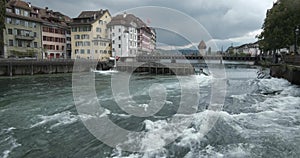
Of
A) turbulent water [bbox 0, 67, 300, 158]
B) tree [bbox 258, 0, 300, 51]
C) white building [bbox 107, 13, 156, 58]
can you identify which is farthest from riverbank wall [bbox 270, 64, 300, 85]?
white building [bbox 107, 13, 156, 58]

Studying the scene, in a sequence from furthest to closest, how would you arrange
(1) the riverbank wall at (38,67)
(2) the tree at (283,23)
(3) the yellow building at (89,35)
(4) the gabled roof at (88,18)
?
(4) the gabled roof at (88,18) < (3) the yellow building at (89,35) < (1) the riverbank wall at (38,67) < (2) the tree at (283,23)

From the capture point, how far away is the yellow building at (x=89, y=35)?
200 feet

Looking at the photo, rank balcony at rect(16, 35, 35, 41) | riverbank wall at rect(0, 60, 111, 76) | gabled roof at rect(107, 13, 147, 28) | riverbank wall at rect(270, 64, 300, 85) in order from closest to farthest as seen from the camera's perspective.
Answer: riverbank wall at rect(270, 64, 300, 85) → riverbank wall at rect(0, 60, 111, 76) → balcony at rect(16, 35, 35, 41) → gabled roof at rect(107, 13, 147, 28)

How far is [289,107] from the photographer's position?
12.8 m

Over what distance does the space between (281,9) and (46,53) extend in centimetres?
5275

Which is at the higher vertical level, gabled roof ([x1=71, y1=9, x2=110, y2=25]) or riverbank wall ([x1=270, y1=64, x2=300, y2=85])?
gabled roof ([x1=71, y1=9, x2=110, y2=25])

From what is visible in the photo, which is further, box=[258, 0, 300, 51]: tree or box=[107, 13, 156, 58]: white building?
box=[107, 13, 156, 58]: white building

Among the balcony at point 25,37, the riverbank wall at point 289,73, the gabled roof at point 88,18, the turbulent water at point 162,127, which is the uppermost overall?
the gabled roof at point 88,18

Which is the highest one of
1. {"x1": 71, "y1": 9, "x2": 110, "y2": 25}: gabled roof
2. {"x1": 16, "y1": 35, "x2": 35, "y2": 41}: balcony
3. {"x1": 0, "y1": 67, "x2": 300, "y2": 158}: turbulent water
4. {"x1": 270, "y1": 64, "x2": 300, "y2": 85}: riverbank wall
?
{"x1": 71, "y1": 9, "x2": 110, "y2": 25}: gabled roof

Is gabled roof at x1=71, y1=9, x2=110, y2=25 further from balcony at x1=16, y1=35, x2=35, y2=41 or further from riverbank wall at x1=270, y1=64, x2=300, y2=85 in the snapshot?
riverbank wall at x1=270, y1=64, x2=300, y2=85

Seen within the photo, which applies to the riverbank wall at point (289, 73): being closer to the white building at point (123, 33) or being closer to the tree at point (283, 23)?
the tree at point (283, 23)

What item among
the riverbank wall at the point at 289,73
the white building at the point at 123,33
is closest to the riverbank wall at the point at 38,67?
the white building at the point at 123,33

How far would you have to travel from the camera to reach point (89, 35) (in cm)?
6091

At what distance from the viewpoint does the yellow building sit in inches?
2395
